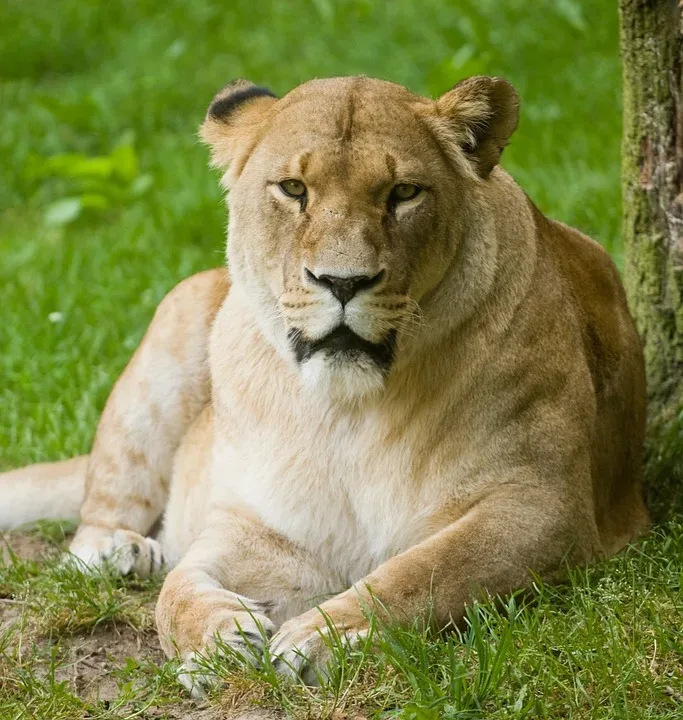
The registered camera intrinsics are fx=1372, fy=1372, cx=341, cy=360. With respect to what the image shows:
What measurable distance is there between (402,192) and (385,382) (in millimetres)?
487

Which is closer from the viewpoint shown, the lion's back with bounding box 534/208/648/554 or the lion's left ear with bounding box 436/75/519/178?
the lion's left ear with bounding box 436/75/519/178

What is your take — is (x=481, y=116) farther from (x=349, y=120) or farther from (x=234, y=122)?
(x=234, y=122)

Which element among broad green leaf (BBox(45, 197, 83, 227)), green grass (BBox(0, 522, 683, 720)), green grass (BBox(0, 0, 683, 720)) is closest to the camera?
green grass (BBox(0, 522, 683, 720))

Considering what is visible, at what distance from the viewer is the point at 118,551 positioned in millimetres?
4188

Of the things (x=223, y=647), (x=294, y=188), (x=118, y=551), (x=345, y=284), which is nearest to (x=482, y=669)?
(x=223, y=647)

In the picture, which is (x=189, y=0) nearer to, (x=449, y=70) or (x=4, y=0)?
Result: (x=4, y=0)

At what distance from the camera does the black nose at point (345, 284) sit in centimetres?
312

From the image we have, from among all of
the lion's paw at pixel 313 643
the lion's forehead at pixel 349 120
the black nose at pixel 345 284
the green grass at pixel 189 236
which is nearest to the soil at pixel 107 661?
the green grass at pixel 189 236

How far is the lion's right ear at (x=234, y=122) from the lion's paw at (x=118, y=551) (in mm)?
1224

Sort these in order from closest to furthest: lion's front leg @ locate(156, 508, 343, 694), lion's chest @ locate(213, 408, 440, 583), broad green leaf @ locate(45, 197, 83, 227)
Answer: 1. lion's front leg @ locate(156, 508, 343, 694)
2. lion's chest @ locate(213, 408, 440, 583)
3. broad green leaf @ locate(45, 197, 83, 227)

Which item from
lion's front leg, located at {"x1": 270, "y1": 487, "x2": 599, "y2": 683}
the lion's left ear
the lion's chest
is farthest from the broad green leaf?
lion's front leg, located at {"x1": 270, "y1": 487, "x2": 599, "y2": 683}

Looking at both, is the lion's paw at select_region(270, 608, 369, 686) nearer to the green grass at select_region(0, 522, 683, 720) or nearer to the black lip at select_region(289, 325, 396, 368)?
the green grass at select_region(0, 522, 683, 720)

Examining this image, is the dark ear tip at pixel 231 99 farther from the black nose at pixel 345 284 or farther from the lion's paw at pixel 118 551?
the lion's paw at pixel 118 551

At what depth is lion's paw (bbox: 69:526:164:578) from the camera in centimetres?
416
